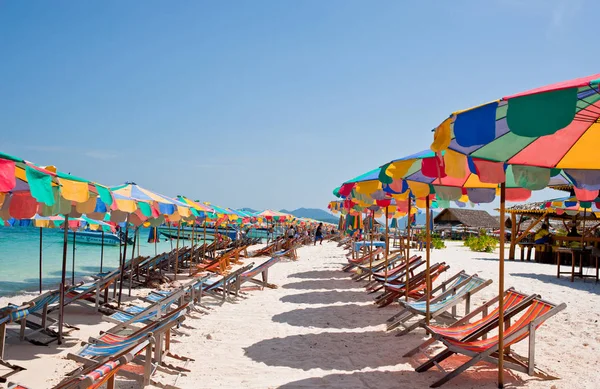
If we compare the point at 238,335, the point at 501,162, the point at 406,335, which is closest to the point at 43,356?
the point at 238,335

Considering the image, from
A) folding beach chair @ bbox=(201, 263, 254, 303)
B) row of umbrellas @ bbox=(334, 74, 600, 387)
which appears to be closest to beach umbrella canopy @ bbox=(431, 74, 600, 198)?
row of umbrellas @ bbox=(334, 74, 600, 387)

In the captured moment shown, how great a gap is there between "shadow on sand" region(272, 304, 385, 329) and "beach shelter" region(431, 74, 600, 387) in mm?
2927

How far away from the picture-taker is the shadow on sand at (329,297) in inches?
330

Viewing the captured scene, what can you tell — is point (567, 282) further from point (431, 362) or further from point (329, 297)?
point (431, 362)

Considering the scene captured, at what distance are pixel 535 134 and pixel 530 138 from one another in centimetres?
153

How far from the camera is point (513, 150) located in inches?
155

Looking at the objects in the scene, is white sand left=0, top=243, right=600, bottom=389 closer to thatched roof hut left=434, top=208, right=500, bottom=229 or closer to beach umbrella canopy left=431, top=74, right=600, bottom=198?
beach umbrella canopy left=431, top=74, right=600, bottom=198

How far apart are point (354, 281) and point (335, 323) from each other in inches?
185

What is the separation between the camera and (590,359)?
15.8ft

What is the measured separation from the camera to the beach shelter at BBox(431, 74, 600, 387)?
7.52 feet

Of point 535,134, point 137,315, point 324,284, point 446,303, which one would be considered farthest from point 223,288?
point 535,134

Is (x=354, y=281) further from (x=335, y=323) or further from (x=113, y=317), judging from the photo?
(x=113, y=317)

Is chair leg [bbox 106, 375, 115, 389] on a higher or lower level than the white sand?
higher

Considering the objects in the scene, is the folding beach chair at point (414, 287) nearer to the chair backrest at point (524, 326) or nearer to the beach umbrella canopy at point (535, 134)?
the chair backrest at point (524, 326)
